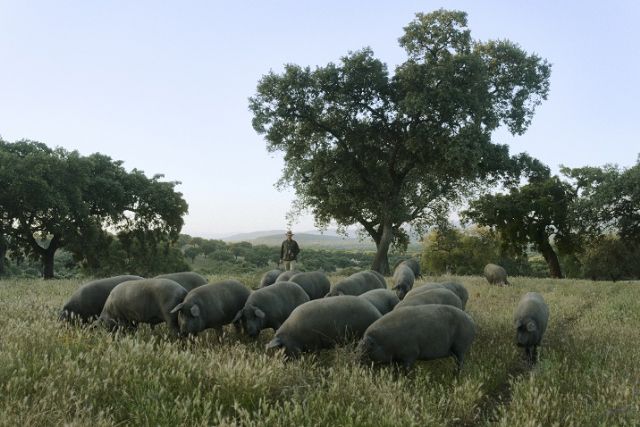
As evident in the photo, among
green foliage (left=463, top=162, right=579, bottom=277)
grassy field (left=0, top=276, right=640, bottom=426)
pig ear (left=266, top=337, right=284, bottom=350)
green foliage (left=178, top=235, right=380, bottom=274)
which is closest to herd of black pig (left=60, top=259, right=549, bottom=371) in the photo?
pig ear (left=266, top=337, right=284, bottom=350)

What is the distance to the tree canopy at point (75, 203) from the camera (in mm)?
29297

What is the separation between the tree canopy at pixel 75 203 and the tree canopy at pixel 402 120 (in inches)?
553

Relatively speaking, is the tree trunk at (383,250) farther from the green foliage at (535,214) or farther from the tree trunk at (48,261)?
the tree trunk at (48,261)

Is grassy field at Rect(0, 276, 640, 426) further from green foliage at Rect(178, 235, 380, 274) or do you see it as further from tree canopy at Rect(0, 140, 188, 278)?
green foliage at Rect(178, 235, 380, 274)

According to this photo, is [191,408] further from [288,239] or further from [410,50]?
[410,50]

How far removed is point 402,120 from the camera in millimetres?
29281

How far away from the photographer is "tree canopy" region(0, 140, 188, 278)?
96.1ft

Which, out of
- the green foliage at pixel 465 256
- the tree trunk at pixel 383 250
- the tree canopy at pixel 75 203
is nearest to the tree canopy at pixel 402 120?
the tree trunk at pixel 383 250

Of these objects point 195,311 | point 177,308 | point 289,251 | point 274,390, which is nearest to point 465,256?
point 289,251

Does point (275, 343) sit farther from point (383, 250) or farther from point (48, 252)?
point (48, 252)

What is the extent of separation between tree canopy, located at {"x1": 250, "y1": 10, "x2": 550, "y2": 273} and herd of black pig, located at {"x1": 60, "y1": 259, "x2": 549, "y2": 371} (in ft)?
59.9

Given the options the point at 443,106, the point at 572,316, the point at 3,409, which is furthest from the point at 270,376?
the point at 443,106

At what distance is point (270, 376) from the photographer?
536cm

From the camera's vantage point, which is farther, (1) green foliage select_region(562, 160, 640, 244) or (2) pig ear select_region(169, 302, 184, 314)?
(1) green foliage select_region(562, 160, 640, 244)
